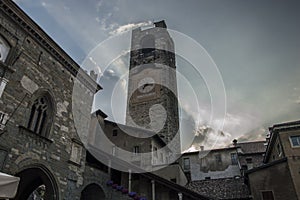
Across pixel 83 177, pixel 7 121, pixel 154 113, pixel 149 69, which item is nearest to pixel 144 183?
pixel 83 177

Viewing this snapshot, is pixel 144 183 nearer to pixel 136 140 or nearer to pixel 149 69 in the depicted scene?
pixel 136 140

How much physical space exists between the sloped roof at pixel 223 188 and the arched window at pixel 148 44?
20.0 metres

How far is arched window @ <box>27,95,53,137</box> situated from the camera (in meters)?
11.2

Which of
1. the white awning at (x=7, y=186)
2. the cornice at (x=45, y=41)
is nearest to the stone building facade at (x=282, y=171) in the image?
the cornice at (x=45, y=41)

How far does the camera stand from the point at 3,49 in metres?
10.1

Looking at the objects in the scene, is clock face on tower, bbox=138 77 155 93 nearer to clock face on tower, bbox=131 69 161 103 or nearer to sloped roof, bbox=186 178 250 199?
clock face on tower, bbox=131 69 161 103

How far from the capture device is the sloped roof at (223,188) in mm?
20322

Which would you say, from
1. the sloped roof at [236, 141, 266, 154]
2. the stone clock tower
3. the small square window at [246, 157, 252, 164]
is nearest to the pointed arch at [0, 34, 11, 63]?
the stone clock tower

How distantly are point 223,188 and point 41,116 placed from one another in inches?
675

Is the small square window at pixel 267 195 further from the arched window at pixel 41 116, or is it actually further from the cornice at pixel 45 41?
the arched window at pixel 41 116

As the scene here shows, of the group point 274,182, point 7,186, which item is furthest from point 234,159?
point 7,186

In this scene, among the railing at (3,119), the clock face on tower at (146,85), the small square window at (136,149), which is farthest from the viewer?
the clock face on tower at (146,85)

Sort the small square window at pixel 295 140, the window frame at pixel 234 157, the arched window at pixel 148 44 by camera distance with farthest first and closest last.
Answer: the arched window at pixel 148 44
the window frame at pixel 234 157
the small square window at pixel 295 140

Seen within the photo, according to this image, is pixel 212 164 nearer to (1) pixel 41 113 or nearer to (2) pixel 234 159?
(2) pixel 234 159
